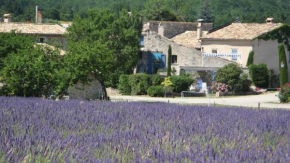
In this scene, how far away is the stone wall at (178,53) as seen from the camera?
45791mm

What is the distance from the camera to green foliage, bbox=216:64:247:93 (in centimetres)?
4078

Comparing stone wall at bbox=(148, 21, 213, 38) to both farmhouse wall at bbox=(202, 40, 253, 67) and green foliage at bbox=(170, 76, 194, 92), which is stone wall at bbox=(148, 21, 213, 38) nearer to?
farmhouse wall at bbox=(202, 40, 253, 67)

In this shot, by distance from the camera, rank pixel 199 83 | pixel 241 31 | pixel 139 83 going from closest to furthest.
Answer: pixel 139 83, pixel 199 83, pixel 241 31

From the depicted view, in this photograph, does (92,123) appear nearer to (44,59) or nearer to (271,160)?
(271,160)

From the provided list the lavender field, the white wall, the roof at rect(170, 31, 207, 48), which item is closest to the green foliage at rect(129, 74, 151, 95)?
the white wall

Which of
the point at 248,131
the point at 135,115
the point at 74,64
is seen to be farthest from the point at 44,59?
the point at 248,131

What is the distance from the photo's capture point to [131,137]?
1026 centimetres

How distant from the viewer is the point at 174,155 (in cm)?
802

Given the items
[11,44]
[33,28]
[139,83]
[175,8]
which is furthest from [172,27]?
[175,8]

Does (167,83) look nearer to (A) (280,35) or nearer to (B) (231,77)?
(B) (231,77)

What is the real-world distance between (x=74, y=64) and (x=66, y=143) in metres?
16.7

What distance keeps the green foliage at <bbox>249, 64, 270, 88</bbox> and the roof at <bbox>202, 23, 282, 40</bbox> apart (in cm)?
378

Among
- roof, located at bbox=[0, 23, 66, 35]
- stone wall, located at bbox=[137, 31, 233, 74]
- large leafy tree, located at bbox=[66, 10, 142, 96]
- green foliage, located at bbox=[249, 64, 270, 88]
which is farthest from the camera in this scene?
roof, located at bbox=[0, 23, 66, 35]

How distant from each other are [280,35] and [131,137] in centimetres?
3998
